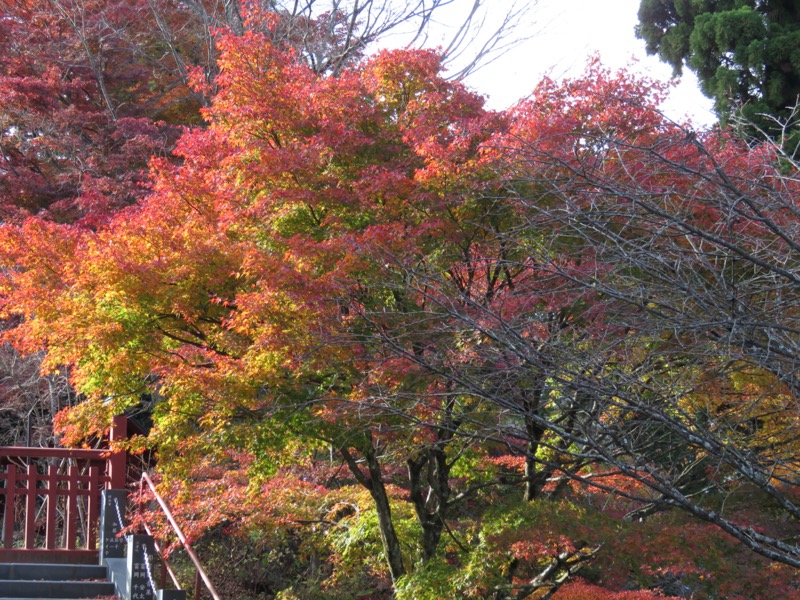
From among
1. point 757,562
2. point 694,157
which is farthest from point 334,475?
point 694,157

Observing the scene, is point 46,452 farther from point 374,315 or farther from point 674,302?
point 674,302

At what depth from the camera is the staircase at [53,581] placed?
9.15 meters

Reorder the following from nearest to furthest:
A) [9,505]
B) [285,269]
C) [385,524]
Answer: [285,269] < [385,524] < [9,505]

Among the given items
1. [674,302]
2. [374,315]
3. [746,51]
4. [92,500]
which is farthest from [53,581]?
[746,51]

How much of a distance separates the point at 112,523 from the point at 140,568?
5.33ft

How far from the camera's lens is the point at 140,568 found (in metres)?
8.85

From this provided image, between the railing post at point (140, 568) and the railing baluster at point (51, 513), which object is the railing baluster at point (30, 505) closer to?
the railing baluster at point (51, 513)

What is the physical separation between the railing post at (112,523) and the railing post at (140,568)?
4.38 feet

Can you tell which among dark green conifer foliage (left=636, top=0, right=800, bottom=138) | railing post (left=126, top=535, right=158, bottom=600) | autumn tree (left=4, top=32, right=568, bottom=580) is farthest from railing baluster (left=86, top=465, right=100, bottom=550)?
dark green conifer foliage (left=636, top=0, right=800, bottom=138)

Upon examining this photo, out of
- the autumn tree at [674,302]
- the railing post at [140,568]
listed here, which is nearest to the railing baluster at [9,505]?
the railing post at [140,568]

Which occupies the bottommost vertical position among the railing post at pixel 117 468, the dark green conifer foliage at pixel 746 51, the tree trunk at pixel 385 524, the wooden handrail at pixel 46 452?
the tree trunk at pixel 385 524

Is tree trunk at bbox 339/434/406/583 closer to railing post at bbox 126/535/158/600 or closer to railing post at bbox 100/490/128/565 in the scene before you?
railing post at bbox 126/535/158/600

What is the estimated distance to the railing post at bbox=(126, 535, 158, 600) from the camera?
8789 mm

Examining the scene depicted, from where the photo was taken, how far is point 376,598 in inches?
522
